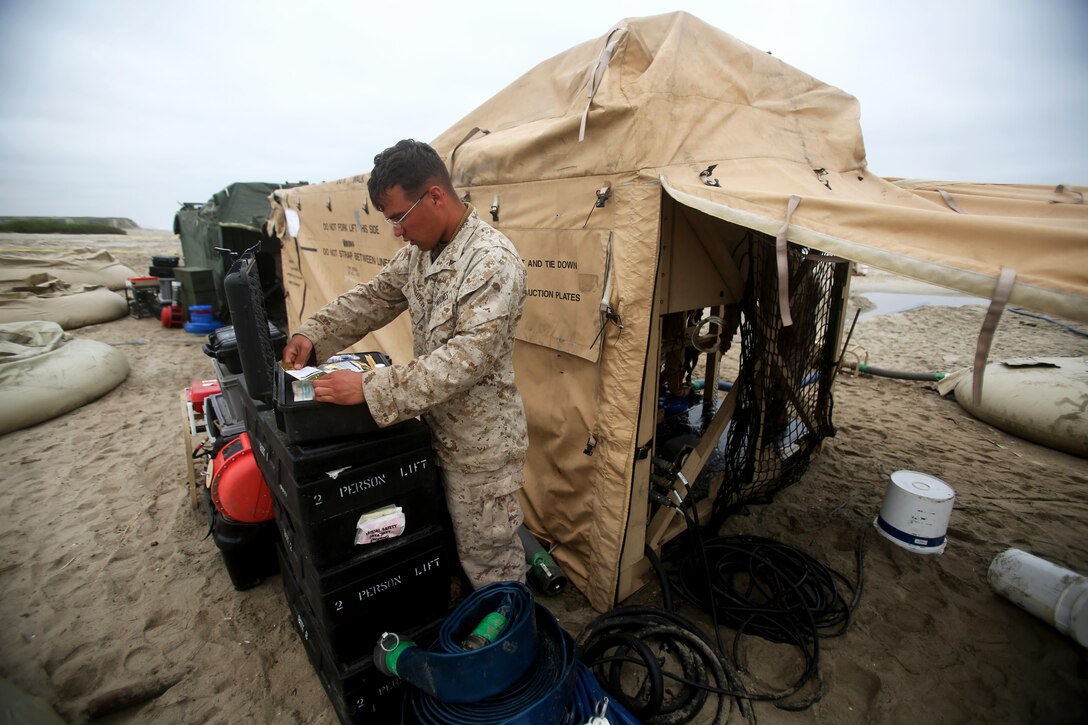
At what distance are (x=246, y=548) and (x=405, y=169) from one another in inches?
89.5

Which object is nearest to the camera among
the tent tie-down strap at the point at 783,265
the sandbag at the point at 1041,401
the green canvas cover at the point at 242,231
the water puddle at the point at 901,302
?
the tent tie-down strap at the point at 783,265

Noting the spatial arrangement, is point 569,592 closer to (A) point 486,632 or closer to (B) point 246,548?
(A) point 486,632

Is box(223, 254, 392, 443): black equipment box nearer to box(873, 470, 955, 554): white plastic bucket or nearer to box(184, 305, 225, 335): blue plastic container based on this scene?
box(873, 470, 955, 554): white plastic bucket

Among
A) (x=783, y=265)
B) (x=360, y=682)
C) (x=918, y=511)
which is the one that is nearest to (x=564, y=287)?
(x=783, y=265)

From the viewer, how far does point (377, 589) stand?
1.75 m

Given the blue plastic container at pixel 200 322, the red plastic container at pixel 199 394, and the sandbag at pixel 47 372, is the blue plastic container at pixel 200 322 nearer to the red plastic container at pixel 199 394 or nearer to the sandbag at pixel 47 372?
the sandbag at pixel 47 372

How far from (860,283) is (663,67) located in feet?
59.7

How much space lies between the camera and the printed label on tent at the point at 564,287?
2.23 m

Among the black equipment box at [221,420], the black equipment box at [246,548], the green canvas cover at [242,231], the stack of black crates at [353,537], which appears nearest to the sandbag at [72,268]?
the green canvas cover at [242,231]

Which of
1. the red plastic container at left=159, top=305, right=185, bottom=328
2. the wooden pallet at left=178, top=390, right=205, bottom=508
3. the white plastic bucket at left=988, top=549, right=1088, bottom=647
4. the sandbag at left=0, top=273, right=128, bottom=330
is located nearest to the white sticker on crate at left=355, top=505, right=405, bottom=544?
the wooden pallet at left=178, top=390, right=205, bottom=508

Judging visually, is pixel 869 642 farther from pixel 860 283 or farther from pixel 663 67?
pixel 860 283

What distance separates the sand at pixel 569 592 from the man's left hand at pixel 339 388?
1505 mm

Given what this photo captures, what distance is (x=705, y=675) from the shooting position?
2.07m

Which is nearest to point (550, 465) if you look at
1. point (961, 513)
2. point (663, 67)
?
point (663, 67)
